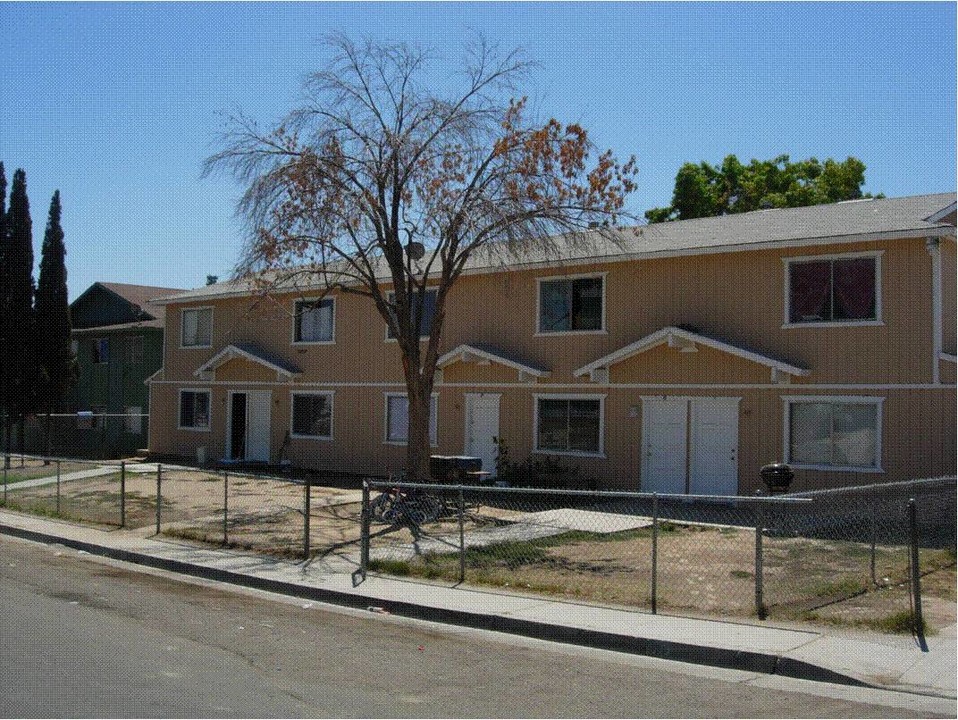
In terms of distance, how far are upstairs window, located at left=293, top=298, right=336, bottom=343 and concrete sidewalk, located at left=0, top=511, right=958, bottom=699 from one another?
15239 mm

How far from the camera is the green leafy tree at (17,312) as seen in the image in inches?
1395

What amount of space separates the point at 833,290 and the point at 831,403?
2228mm

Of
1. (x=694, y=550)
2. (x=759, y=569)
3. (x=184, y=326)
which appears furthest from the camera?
(x=184, y=326)

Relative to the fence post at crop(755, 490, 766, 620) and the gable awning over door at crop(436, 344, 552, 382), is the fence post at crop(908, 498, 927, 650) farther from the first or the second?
the gable awning over door at crop(436, 344, 552, 382)

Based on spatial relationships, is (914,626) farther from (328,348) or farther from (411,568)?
(328,348)

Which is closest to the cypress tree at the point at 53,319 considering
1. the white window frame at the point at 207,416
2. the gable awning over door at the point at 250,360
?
the white window frame at the point at 207,416

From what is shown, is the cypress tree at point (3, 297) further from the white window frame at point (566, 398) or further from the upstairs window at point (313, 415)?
the white window frame at point (566, 398)

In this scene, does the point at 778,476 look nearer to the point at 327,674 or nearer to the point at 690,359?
the point at 690,359

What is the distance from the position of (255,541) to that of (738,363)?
10.6m

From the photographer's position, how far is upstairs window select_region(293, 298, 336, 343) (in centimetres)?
2892

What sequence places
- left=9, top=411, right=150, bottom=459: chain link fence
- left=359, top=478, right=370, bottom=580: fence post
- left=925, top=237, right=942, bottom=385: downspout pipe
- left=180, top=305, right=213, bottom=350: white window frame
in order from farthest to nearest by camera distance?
left=9, top=411, right=150, bottom=459: chain link fence < left=180, top=305, right=213, bottom=350: white window frame < left=925, top=237, right=942, bottom=385: downspout pipe < left=359, top=478, right=370, bottom=580: fence post

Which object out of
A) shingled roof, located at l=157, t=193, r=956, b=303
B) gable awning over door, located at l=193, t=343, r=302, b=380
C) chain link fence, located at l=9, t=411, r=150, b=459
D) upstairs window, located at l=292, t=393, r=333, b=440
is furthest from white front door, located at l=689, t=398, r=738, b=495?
chain link fence, located at l=9, t=411, r=150, b=459

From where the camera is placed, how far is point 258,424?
30.9 metres

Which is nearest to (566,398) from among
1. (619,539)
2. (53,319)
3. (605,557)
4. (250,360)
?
(619,539)
